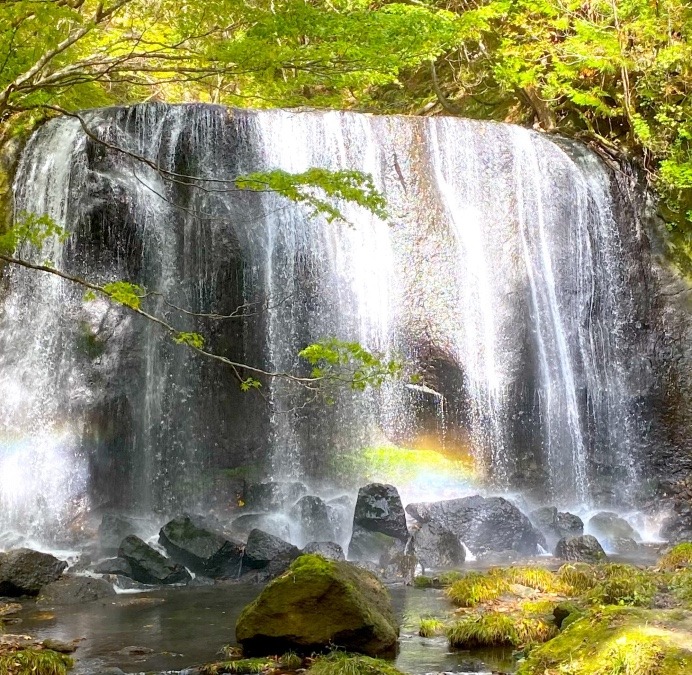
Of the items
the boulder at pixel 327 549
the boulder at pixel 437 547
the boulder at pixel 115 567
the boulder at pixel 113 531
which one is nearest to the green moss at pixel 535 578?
the boulder at pixel 437 547

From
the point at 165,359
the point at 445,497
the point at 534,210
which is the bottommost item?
the point at 445,497

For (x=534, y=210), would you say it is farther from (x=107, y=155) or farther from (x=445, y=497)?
(x=107, y=155)

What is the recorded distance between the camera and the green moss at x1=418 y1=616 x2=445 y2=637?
A: 25.7 feet

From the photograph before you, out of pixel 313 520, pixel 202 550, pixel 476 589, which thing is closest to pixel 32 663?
pixel 476 589

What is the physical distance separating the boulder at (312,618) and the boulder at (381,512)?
5.29 meters

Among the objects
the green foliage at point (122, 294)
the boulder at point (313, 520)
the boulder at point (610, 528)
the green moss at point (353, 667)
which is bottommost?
the green moss at point (353, 667)

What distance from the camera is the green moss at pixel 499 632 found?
7383 millimetres

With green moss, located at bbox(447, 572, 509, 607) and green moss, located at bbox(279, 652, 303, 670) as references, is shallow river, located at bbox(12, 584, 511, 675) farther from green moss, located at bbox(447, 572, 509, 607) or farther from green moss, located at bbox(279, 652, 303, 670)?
green moss, located at bbox(279, 652, 303, 670)

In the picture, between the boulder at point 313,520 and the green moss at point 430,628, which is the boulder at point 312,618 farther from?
the boulder at point 313,520

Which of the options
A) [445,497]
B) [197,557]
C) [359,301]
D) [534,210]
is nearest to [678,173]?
[534,210]

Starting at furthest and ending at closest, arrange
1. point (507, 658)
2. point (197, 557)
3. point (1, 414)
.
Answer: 1. point (1, 414)
2. point (197, 557)
3. point (507, 658)

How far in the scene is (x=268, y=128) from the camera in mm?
16531

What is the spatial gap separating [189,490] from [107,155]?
637cm

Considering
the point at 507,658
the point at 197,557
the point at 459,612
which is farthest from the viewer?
the point at 197,557
